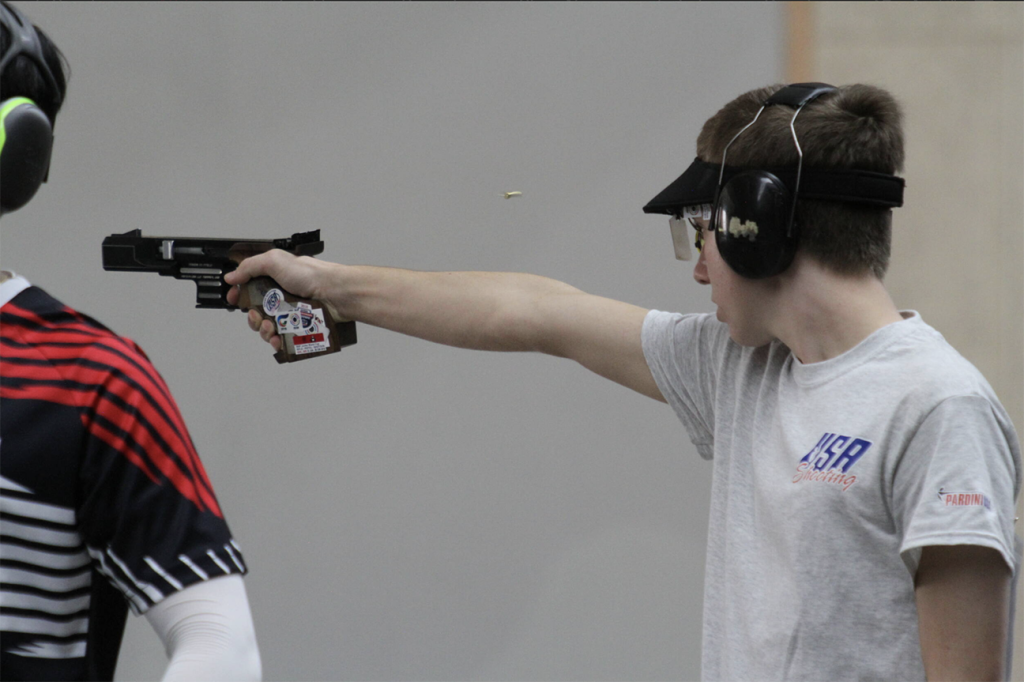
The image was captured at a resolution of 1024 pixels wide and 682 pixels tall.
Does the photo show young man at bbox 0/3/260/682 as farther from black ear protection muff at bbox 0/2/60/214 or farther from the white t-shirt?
the white t-shirt

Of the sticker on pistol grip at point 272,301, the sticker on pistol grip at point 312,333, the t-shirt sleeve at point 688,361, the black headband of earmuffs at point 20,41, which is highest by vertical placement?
the black headband of earmuffs at point 20,41

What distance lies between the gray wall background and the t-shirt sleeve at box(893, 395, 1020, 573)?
143 centimetres

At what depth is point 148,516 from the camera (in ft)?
2.52

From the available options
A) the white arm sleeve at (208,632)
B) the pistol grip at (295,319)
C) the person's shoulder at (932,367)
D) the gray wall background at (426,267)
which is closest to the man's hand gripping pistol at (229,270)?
the pistol grip at (295,319)

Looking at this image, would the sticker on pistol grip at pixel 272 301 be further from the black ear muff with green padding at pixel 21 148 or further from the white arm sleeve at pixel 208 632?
the white arm sleeve at pixel 208 632

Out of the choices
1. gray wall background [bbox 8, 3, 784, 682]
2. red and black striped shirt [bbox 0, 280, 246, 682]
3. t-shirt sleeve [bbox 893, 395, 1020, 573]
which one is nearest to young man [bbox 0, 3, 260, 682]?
red and black striped shirt [bbox 0, 280, 246, 682]

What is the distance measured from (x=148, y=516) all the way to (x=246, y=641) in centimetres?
14

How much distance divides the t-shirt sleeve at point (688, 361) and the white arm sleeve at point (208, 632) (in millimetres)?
700

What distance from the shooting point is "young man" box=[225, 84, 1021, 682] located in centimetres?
91

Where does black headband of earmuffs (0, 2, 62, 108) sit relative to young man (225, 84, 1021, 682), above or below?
above

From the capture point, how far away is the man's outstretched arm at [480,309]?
132cm

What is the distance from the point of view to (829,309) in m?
1.05

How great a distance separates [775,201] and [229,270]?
846 millimetres

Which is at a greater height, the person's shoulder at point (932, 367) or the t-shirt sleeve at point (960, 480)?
the person's shoulder at point (932, 367)
